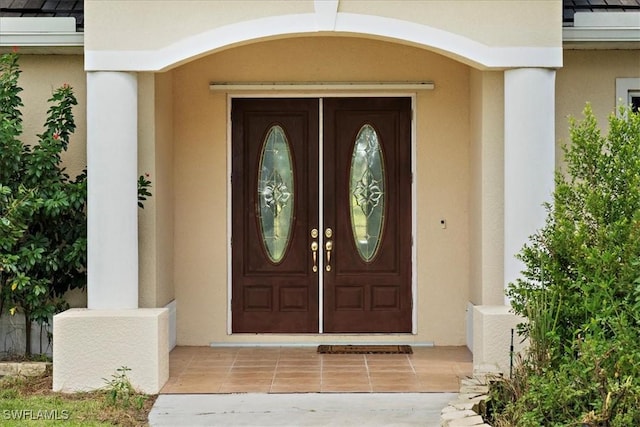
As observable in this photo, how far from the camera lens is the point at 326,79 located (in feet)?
32.1

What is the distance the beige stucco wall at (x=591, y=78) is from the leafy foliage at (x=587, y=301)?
9.91 feet

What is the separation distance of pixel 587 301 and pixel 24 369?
521cm

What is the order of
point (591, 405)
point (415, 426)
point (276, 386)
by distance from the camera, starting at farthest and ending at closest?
point (276, 386) < point (415, 426) < point (591, 405)

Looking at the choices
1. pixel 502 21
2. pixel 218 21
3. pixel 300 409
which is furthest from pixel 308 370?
pixel 502 21

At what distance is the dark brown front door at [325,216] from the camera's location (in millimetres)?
9875

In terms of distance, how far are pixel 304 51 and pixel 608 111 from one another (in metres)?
3.17

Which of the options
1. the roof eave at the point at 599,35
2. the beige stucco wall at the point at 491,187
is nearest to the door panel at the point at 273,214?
the beige stucco wall at the point at 491,187

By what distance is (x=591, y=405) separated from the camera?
18.7 feet

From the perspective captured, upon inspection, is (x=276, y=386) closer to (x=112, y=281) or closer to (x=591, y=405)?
(x=112, y=281)

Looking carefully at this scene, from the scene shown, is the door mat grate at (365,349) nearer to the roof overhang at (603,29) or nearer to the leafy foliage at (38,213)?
the leafy foliage at (38,213)

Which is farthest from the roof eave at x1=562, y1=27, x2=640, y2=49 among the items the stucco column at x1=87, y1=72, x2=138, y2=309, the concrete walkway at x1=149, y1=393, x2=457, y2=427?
the stucco column at x1=87, y1=72, x2=138, y2=309

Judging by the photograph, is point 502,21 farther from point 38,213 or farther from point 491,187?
point 38,213

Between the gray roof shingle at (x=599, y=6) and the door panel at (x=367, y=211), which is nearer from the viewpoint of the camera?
the gray roof shingle at (x=599, y=6)

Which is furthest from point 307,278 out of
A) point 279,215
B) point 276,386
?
point 276,386
